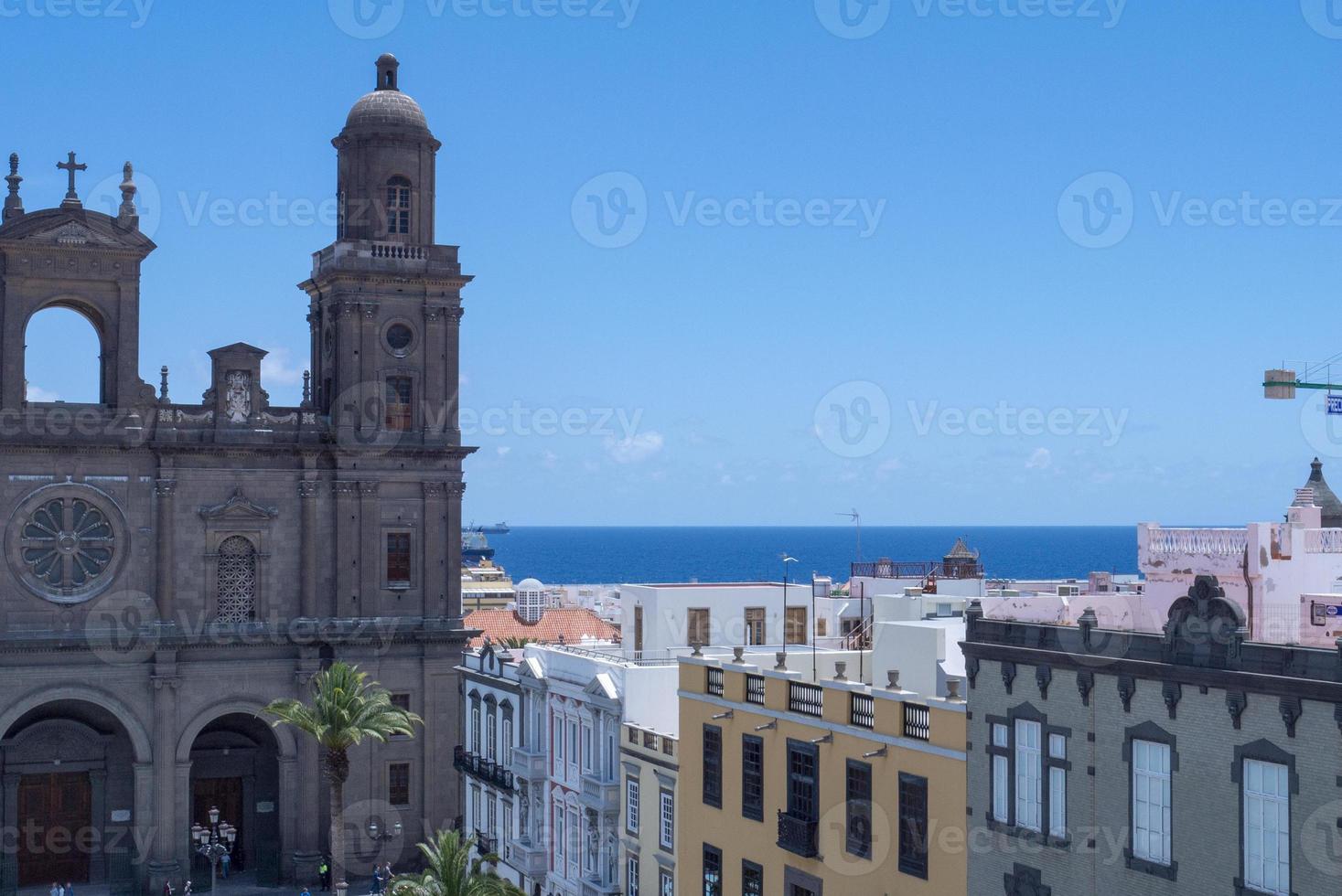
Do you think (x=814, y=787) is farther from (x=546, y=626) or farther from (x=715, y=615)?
(x=546, y=626)

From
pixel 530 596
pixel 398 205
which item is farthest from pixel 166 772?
pixel 530 596

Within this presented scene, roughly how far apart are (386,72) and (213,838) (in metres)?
29.6

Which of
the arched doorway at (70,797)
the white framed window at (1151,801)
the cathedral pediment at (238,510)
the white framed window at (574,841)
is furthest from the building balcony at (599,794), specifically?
the white framed window at (1151,801)

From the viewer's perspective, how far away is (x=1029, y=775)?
29.3 m

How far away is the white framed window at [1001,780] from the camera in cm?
2972

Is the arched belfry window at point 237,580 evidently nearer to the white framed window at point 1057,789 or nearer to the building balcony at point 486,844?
the building balcony at point 486,844

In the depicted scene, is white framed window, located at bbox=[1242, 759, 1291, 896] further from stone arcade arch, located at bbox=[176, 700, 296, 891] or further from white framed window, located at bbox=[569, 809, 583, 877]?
stone arcade arch, located at bbox=[176, 700, 296, 891]

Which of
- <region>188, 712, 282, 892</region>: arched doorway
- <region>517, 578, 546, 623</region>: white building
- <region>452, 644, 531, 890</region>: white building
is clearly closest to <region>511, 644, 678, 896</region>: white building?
<region>452, 644, 531, 890</region>: white building

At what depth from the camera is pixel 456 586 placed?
209ft

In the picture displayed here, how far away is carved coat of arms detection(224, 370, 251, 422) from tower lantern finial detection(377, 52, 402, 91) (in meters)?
12.6

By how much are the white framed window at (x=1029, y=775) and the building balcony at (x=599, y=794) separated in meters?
18.0

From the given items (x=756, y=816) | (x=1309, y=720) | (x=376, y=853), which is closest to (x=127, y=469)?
(x=376, y=853)

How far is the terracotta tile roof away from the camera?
7681 centimetres

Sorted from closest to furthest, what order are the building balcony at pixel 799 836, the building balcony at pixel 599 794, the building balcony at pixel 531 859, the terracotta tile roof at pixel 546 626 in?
1. the building balcony at pixel 799 836
2. the building balcony at pixel 599 794
3. the building balcony at pixel 531 859
4. the terracotta tile roof at pixel 546 626
